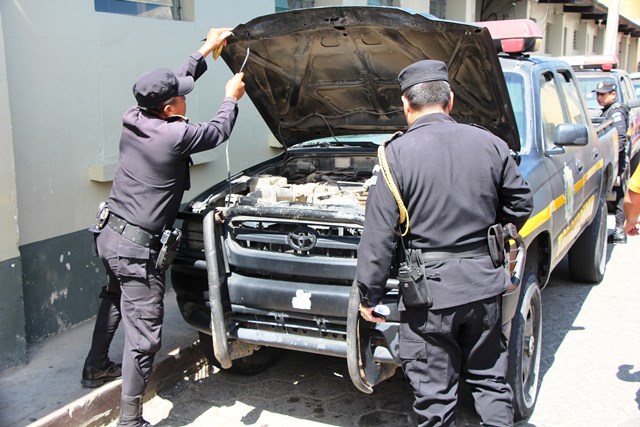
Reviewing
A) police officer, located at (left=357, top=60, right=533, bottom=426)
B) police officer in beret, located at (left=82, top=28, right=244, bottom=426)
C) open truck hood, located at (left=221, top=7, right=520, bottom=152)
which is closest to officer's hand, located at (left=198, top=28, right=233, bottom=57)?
open truck hood, located at (left=221, top=7, right=520, bottom=152)

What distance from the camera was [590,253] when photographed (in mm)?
5715

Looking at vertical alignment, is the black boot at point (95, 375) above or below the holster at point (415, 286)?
below

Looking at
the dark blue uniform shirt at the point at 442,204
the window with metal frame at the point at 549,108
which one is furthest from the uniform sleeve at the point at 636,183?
the dark blue uniform shirt at the point at 442,204

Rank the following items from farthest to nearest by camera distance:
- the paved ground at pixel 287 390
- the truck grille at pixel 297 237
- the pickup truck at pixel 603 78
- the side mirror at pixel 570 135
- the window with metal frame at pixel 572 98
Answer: the pickup truck at pixel 603 78
the window with metal frame at pixel 572 98
the side mirror at pixel 570 135
the paved ground at pixel 287 390
the truck grille at pixel 297 237

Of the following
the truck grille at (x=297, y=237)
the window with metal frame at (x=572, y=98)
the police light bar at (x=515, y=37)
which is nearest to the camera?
the truck grille at (x=297, y=237)

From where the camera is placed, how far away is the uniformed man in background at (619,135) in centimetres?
732

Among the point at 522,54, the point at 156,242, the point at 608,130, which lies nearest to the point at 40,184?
the point at 156,242

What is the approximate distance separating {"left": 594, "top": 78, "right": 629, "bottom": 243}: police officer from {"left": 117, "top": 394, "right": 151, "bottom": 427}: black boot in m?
5.86

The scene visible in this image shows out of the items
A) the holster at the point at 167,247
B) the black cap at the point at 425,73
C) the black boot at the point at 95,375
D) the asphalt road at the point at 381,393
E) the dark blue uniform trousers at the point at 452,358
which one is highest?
the black cap at the point at 425,73

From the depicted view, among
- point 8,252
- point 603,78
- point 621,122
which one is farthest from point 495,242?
point 603,78

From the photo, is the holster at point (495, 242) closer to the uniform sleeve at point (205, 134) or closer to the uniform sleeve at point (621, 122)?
the uniform sleeve at point (205, 134)

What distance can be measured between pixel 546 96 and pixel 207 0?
3.19 meters

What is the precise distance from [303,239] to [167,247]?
0.72m

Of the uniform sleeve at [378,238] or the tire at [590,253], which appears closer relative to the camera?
the uniform sleeve at [378,238]
